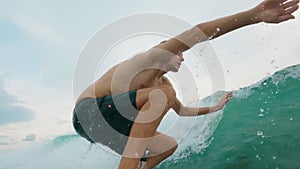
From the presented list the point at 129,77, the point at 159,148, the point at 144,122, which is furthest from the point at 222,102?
the point at 144,122

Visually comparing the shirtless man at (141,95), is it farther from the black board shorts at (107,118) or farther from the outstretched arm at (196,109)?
the outstretched arm at (196,109)

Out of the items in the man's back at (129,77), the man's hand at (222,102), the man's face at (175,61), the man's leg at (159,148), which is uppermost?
the man's face at (175,61)

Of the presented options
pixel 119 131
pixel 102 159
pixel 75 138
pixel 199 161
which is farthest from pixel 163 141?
pixel 75 138

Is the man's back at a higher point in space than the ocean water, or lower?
higher

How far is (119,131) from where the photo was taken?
214 cm

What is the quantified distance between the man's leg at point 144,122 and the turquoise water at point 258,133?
1388 millimetres

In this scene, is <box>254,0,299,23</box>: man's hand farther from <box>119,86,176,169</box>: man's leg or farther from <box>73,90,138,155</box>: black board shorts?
<box>73,90,138,155</box>: black board shorts

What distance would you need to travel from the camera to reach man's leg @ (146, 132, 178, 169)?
7.55 ft

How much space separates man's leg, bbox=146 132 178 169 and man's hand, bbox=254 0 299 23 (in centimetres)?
105

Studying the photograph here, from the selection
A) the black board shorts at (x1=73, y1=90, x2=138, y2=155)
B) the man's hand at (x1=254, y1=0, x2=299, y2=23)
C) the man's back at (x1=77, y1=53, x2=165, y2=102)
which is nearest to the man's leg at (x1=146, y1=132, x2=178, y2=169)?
the black board shorts at (x1=73, y1=90, x2=138, y2=155)

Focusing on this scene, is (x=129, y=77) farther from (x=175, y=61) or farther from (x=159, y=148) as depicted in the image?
(x=159, y=148)

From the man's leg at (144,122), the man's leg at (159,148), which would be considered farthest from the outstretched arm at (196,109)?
the man's leg at (144,122)

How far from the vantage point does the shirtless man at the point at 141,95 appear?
5.77ft

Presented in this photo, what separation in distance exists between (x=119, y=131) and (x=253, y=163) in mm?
1388
